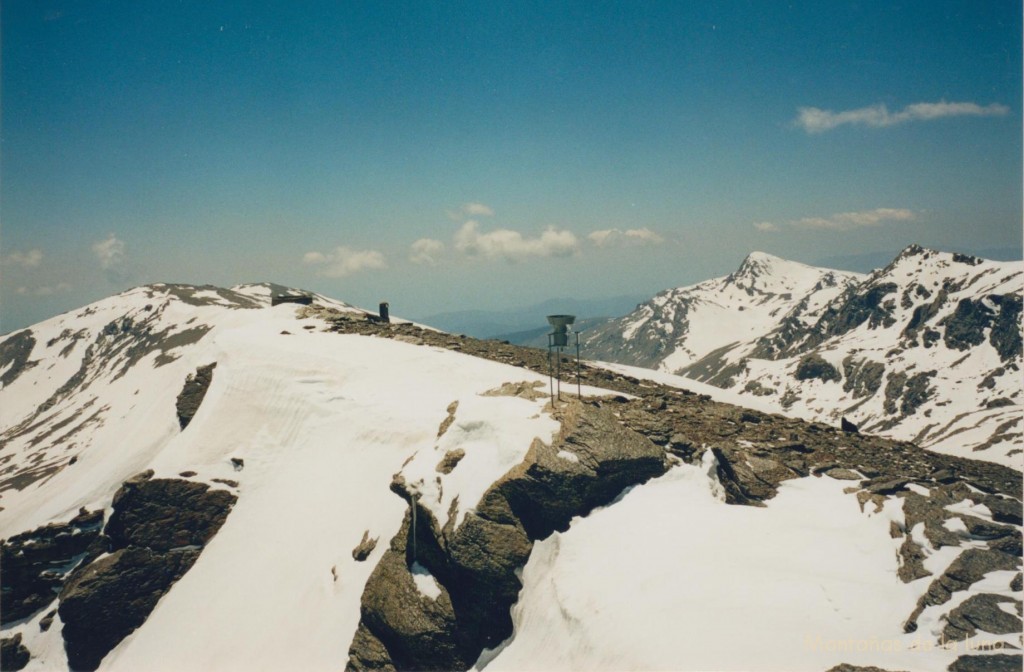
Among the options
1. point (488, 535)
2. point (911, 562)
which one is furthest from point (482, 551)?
point (911, 562)

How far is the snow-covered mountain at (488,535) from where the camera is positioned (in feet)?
52.9

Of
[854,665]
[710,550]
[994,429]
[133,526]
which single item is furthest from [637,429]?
[994,429]

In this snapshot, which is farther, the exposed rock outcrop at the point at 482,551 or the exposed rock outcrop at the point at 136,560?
the exposed rock outcrop at the point at 136,560

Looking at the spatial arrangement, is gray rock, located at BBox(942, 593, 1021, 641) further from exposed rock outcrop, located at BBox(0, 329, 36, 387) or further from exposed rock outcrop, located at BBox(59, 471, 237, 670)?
exposed rock outcrop, located at BBox(0, 329, 36, 387)

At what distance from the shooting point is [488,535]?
21.2m

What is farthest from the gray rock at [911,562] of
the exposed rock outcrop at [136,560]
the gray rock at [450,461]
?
the exposed rock outcrop at [136,560]

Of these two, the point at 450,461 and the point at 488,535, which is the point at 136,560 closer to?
the point at 450,461

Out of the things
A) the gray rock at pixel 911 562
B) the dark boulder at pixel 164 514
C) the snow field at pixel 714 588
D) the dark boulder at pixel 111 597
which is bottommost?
the dark boulder at pixel 111 597

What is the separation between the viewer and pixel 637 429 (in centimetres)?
2550

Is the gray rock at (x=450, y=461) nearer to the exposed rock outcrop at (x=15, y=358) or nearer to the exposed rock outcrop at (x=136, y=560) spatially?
the exposed rock outcrop at (x=136, y=560)

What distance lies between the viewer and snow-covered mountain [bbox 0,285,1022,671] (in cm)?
1612

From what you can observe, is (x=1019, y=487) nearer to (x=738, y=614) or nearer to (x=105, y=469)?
(x=738, y=614)

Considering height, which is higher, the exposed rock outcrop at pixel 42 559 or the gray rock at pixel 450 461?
the gray rock at pixel 450 461

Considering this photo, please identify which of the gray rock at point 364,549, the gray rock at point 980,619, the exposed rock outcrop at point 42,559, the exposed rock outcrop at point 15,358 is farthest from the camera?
the exposed rock outcrop at point 15,358
